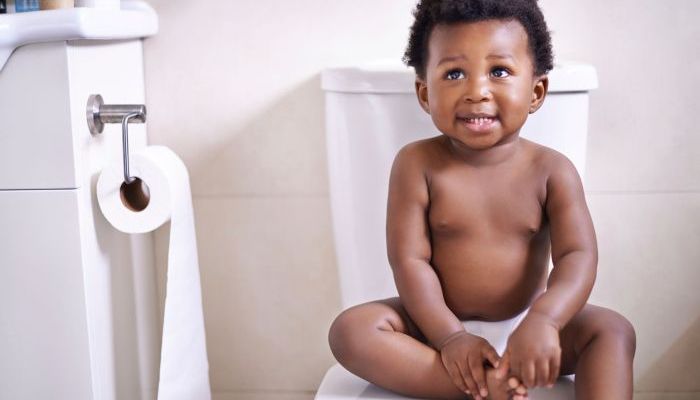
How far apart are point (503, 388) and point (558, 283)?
5.9 inches

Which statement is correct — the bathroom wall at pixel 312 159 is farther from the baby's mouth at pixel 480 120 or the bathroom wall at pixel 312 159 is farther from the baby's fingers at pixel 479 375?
the baby's fingers at pixel 479 375

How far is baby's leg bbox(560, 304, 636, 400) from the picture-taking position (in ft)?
2.62

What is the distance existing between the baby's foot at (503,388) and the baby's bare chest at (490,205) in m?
0.19

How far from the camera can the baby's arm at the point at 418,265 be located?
83cm

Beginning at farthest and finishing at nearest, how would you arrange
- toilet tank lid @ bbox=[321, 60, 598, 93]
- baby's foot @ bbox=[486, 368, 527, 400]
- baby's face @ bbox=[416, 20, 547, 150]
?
toilet tank lid @ bbox=[321, 60, 598, 93] < baby's face @ bbox=[416, 20, 547, 150] < baby's foot @ bbox=[486, 368, 527, 400]

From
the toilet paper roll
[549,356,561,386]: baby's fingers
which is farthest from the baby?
the toilet paper roll

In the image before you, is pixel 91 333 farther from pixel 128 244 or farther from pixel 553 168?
pixel 553 168

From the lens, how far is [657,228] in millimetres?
1287

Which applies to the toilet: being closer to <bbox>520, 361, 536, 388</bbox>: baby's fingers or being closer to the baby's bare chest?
the baby's bare chest

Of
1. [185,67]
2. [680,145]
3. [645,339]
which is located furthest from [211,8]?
[645,339]

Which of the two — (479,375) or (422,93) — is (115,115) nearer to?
(422,93)

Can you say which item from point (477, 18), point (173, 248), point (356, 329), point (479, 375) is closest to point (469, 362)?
point (479, 375)

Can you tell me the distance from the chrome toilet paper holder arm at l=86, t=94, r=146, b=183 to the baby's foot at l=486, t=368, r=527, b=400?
0.53 metres

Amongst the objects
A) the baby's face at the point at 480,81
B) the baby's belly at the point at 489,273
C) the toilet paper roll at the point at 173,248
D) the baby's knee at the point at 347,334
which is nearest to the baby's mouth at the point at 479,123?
the baby's face at the point at 480,81
